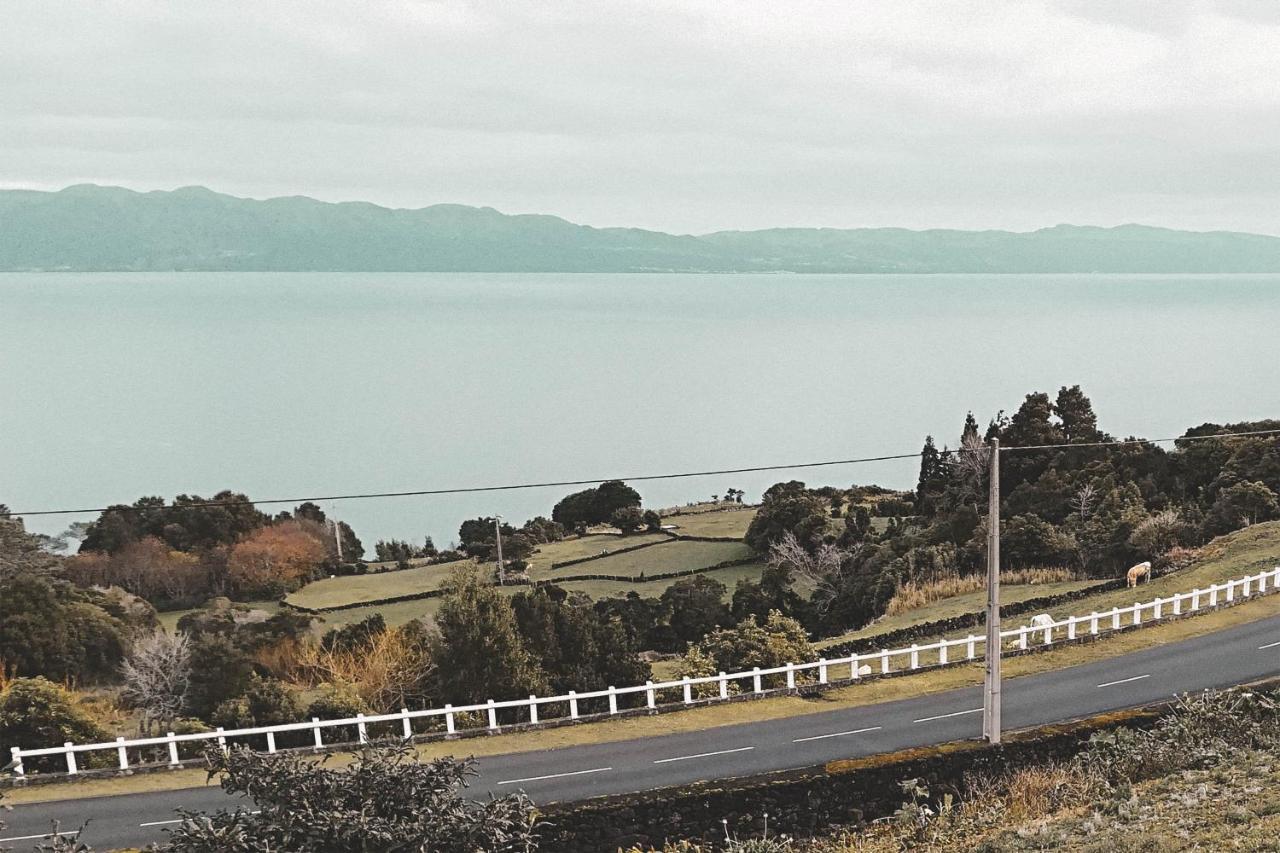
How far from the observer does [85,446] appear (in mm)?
113500

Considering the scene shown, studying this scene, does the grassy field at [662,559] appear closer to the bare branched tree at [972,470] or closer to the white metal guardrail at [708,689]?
the bare branched tree at [972,470]

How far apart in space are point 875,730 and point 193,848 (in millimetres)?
13552

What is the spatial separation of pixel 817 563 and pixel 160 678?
28505mm

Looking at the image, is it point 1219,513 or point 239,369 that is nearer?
point 1219,513

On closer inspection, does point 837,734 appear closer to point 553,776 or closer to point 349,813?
point 553,776

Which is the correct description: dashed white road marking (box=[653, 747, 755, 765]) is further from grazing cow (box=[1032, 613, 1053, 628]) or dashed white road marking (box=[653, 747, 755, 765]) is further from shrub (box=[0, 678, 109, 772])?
shrub (box=[0, 678, 109, 772])

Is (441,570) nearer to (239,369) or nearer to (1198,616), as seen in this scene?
(1198,616)

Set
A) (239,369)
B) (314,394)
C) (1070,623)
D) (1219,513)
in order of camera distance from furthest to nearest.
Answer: (239,369) < (314,394) < (1219,513) < (1070,623)

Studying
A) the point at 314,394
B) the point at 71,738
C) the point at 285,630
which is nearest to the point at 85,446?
the point at 314,394

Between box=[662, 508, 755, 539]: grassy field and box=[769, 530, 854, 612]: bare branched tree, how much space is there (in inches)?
357

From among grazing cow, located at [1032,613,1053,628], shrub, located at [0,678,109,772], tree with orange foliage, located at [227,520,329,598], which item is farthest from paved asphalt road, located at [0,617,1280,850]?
tree with orange foliage, located at [227,520,329,598]

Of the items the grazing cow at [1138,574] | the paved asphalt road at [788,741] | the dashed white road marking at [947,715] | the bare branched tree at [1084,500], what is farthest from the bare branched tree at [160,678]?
the bare branched tree at [1084,500]

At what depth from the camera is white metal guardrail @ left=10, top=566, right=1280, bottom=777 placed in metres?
21.2

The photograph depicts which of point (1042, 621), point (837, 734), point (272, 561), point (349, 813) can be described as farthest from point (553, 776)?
point (272, 561)
